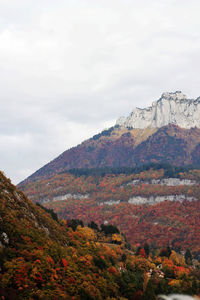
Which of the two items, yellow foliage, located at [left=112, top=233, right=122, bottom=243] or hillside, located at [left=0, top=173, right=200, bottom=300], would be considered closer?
hillside, located at [left=0, top=173, right=200, bottom=300]

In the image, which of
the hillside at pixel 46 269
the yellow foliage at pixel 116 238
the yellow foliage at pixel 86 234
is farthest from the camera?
the yellow foliage at pixel 116 238

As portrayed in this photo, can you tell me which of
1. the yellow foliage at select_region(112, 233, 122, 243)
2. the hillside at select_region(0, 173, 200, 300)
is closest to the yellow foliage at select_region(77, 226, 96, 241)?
the yellow foliage at select_region(112, 233, 122, 243)

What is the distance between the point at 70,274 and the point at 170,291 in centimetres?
1843

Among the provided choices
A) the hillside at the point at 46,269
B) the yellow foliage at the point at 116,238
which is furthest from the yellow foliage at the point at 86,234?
the hillside at the point at 46,269

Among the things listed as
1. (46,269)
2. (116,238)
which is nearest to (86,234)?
(116,238)

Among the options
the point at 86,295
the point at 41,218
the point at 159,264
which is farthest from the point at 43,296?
the point at 159,264

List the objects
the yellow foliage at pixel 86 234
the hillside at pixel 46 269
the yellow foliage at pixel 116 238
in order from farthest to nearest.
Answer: the yellow foliage at pixel 116 238 < the yellow foliage at pixel 86 234 < the hillside at pixel 46 269

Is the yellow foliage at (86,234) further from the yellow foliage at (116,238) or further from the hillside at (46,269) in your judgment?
the hillside at (46,269)

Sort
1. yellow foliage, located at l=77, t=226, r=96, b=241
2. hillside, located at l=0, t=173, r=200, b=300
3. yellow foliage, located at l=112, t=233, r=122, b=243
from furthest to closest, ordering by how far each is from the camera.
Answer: yellow foliage, located at l=112, t=233, r=122, b=243 < yellow foliage, located at l=77, t=226, r=96, b=241 < hillside, located at l=0, t=173, r=200, b=300

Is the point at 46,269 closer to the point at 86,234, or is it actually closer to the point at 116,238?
the point at 86,234

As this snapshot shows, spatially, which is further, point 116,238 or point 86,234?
point 116,238

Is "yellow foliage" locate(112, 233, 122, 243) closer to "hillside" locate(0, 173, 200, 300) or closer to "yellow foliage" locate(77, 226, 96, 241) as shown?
"yellow foliage" locate(77, 226, 96, 241)

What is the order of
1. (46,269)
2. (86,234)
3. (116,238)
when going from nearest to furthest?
(46,269)
(86,234)
(116,238)

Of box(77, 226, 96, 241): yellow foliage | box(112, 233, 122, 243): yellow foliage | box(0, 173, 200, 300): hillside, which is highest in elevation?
box(0, 173, 200, 300): hillside
